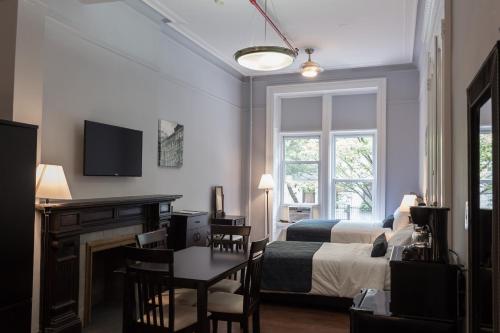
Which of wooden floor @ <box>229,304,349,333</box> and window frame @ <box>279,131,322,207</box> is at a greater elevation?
window frame @ <box>279,131,322,207</box>

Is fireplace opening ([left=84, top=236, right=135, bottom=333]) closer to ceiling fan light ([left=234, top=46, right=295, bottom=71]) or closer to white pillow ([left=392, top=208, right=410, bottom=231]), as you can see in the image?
ceiling fan light ([left=234, top=46, right=295, bottom=71])

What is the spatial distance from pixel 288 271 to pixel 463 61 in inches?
106

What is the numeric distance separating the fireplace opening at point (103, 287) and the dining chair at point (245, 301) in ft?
3.66

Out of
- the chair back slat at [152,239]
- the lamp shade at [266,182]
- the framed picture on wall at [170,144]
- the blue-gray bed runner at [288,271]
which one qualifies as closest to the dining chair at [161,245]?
the chair back slat at [152,239]

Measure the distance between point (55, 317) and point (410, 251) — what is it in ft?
8.74

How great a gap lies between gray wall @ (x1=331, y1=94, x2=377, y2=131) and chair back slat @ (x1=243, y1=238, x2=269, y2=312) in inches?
189

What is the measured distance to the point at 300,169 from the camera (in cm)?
775

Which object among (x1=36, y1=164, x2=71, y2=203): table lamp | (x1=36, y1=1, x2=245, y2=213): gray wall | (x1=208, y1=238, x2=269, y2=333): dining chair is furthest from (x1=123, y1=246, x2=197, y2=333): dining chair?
(x1=36, y1=1, x2=245, y2=213): gray wall

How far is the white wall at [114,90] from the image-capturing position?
326cm

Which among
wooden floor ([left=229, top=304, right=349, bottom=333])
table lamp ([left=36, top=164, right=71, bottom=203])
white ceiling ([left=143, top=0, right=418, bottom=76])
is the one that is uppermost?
white ceiling ([left=143, top=0, right=418, bottom=76])

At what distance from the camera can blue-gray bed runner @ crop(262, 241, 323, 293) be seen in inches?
161

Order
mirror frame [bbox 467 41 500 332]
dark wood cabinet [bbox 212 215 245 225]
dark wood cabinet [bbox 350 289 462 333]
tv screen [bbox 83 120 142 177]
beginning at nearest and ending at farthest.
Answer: mirror frame [bbox 467 41 500 332]
dark wood cabinet [bbox 350 289 462 333]
tv screen [bbox 83 120 142 177]
dark wood cabinet [bbox 212 215 245 225]

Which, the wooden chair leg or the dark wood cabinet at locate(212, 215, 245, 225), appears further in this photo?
the dark wood cabinet at locate(212, 215, 245, 225)

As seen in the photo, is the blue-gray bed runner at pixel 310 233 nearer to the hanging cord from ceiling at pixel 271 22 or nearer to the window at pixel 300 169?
the window at pixel 300 169
